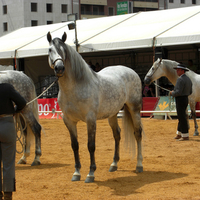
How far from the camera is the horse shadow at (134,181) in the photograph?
500 cm

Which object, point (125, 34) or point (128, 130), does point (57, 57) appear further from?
point (125, 34)

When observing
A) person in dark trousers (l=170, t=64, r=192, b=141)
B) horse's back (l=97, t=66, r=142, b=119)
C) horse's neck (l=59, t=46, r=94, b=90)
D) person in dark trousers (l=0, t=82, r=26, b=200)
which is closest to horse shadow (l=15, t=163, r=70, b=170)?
horse's back (l=97, t=66, r=142, b=119)

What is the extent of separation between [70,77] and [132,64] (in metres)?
16.9

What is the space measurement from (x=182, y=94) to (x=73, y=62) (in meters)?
4.44

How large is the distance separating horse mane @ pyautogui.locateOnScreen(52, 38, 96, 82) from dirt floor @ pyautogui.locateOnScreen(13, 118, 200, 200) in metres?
1.61

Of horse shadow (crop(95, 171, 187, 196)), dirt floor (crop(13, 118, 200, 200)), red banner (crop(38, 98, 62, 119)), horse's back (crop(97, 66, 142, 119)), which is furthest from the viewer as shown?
red banner (crop(38, 98, 62, 119))

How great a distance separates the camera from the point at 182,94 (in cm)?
919

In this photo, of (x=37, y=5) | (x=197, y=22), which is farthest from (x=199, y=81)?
(x=37, y=5)

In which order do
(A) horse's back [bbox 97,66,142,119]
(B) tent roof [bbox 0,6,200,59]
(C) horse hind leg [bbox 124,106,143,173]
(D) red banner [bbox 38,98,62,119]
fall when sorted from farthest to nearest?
(D) red banner [bbox 38,98,62,119], (B) tent roof [bbox 0,6,200,59], (C) horse hind leg [bbox 124,106,143,173], (A) horse's back [bbox 97,66,142,119]

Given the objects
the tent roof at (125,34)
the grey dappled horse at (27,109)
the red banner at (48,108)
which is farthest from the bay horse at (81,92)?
the red banner at (48,108)

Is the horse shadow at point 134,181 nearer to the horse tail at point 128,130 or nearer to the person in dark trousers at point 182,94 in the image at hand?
the horse tail at point 128,130

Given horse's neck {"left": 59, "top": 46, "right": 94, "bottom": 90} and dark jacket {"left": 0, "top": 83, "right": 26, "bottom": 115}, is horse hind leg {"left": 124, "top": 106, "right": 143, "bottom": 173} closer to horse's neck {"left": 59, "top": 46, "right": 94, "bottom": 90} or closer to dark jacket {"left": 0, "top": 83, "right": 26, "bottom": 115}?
horse's neck {"left": 59, "top": 46, "right": 94, "bottom": 90}

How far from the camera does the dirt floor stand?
4.82m

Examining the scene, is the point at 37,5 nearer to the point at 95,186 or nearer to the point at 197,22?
the point at 197,22
